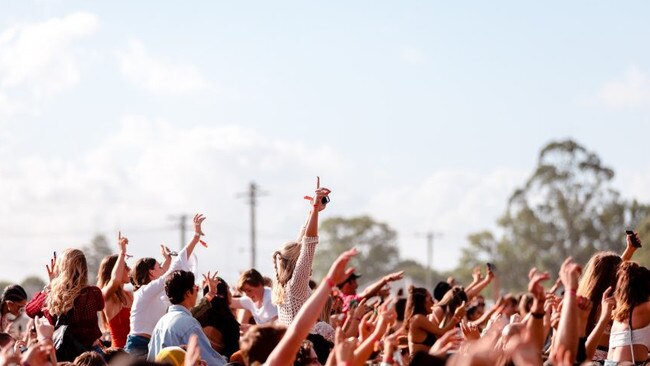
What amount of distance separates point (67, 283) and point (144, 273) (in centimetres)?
130

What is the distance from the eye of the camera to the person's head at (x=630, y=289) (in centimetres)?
940

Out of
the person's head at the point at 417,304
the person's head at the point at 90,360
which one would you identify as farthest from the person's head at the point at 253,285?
the person's head at the point at 90,360

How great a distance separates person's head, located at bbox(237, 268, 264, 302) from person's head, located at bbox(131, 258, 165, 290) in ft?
4.64

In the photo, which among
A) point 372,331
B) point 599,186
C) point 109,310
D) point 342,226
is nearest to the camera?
point 372,331

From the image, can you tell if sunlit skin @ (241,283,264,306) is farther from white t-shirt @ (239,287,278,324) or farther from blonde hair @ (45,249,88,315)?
blonde hair @ (45,249,88,315)

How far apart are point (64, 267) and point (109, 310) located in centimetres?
126

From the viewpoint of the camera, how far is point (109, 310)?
12.0 m

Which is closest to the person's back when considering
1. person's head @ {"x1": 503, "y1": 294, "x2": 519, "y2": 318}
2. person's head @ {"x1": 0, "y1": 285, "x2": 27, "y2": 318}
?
person's head @ {"x1": 0, "y1": 285, "x2": 27, "y2": 318}

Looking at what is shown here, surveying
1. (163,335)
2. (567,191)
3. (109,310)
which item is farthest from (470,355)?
(567,191)

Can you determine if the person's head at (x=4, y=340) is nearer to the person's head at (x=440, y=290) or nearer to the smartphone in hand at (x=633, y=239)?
the smartphone in hand at (x=633, y=239)

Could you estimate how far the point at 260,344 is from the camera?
7.69m

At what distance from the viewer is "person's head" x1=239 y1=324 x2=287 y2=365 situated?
302 inches

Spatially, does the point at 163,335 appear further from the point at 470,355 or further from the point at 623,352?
the point at 470,355

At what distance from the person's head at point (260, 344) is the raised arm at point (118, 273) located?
4281mm
